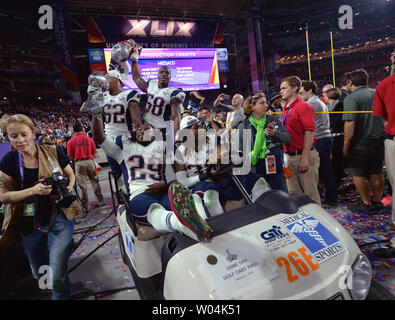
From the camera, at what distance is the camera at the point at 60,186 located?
1970 millimetres

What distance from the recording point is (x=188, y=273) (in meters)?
1.38

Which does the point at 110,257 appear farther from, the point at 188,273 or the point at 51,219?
the point at 188,273

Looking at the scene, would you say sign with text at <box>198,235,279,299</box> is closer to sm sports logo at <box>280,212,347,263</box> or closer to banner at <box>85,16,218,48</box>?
sm sports logo at <box>280,212,347,263</box>

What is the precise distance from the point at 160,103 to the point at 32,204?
244cm

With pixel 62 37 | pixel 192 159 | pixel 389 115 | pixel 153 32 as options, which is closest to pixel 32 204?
pixel 192 159

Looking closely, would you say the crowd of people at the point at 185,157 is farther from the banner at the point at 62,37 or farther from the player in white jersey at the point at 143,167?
the banner at the point at 62,37

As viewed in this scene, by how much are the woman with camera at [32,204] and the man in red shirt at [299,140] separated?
267cm

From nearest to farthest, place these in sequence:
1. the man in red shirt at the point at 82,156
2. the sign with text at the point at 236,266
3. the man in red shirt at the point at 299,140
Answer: the sign with text at the point at 236,266 → the man in red shirt at the point at 299,140 → the man in red shirt at the point at 82,156

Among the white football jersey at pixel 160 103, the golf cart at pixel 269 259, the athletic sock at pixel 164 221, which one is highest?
the white football jersey at pixel 160 103

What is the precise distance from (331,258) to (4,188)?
2.51m

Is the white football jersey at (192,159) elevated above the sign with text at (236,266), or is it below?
above

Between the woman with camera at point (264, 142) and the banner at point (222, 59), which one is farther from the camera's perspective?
the banner at point (222, 59)

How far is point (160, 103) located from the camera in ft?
13.0

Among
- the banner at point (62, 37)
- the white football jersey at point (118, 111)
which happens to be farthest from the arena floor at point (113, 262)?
the banner at point (62, 37)
